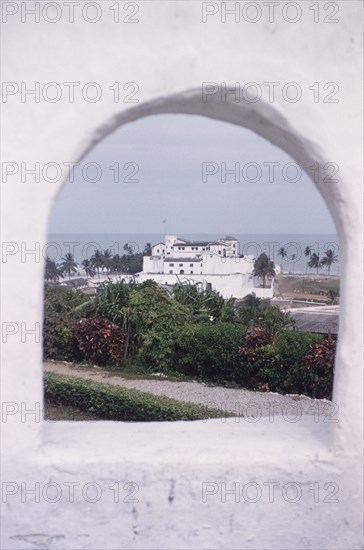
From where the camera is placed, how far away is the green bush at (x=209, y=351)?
29.6 feet

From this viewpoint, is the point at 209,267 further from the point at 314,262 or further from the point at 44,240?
the point at 44,240

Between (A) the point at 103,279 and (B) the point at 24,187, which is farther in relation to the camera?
(A) the point at 103,279

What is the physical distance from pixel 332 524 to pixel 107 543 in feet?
3.07

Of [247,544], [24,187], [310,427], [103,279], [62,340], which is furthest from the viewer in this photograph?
[103,279]

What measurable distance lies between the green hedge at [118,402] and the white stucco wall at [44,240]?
136 inches

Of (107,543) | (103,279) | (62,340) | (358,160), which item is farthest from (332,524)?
(103,279)

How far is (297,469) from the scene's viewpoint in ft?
9.77

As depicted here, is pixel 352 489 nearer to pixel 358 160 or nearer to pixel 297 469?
pixel 297 469

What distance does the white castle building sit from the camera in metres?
12.9

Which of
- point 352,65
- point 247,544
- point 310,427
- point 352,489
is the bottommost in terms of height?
point 247,544

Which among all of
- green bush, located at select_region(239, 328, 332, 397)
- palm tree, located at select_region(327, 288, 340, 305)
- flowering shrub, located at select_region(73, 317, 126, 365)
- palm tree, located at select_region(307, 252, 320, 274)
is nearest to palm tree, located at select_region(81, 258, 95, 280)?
flowering shrub, located at select_region(73, 317, 126, 365)

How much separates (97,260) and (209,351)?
457 centimetres

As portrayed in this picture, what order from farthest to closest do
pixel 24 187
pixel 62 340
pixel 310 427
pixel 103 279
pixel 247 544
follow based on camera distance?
pixel 103 279
pixel 62 340
pixel 310 427
pixel 247 544
pixel 24 187

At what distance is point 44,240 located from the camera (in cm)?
283
